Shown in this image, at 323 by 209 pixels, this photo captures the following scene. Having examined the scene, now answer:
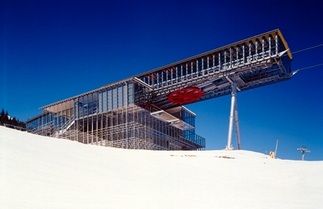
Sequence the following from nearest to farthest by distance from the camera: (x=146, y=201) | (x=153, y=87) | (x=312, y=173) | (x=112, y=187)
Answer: (x=146, y=201) → (x=112, y=187) → (x=312, y=173) → (x=153, y=87)

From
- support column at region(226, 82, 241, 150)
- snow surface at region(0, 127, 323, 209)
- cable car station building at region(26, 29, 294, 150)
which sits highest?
A: cable car station building at region(26, 29, 294, 150)

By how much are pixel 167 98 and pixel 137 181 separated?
36.7m

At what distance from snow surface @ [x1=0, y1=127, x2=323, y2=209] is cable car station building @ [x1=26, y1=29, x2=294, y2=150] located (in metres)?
18.8

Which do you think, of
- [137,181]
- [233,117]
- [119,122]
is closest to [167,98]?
[119,122]

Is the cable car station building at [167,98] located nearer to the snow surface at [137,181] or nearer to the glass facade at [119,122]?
the glass facade at [119,122]

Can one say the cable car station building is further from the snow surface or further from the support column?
the snow surface

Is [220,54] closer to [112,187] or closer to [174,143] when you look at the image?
[174,143]

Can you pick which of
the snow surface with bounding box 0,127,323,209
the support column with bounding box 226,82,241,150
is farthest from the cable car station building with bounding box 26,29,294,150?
the snow surface with bounding box 0,127,323,209

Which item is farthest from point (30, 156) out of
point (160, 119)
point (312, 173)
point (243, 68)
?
point (160, 119)

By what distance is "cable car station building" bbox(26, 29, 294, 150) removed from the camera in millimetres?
40250

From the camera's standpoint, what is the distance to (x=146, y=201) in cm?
1072

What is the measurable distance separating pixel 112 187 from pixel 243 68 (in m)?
30.9

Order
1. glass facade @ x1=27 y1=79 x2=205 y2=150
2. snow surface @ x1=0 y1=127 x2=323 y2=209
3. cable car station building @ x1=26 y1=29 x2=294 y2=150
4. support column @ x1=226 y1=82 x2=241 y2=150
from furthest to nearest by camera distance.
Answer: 1. glass facade @ x1=27 y1=79 x2=205 y2=150
2. cable car station building @ x1=26 y1=29 x2=294 y2=150
3. support column @ x1=226 y1=82 x2=241 y2=150
4. snow surface @ x1=0 y1=127 x2=323 y2=209

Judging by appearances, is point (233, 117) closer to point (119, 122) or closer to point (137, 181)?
point (119, 122)
